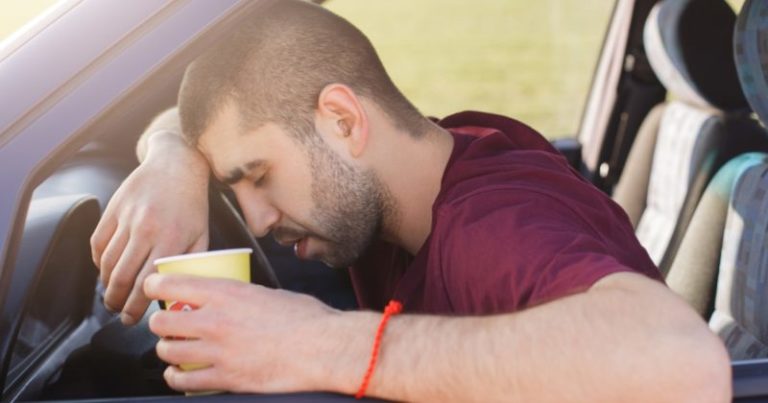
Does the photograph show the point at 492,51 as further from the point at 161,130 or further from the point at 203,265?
the point at 203,265

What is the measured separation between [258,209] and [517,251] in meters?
0.54

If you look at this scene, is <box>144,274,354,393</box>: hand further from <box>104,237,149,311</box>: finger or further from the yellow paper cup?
<box>104,237,149,311</box>: finger

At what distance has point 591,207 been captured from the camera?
58.2 inches

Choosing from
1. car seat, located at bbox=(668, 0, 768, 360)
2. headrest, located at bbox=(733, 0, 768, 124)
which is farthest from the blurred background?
headrest, located at bbox=(733, 0, 768, 124)

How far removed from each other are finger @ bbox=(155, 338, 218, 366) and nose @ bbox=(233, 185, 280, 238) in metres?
0.46

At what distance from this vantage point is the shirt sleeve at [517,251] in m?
1.24

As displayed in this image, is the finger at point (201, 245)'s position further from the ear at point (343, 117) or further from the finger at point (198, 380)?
the finger at point (198, 380)

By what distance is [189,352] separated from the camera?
1.24 metres

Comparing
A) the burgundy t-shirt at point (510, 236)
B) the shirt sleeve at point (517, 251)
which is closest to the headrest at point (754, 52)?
A: the burgundy t-shirt at point (510, 236)

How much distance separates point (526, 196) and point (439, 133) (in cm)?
41

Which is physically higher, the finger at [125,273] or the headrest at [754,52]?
the headrest at [754,52]

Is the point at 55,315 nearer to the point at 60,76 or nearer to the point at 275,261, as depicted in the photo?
the point at 60,76

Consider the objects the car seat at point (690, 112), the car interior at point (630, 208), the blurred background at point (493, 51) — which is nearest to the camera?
the car interior at point (630, 208)

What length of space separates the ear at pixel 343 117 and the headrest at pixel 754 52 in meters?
0.71
